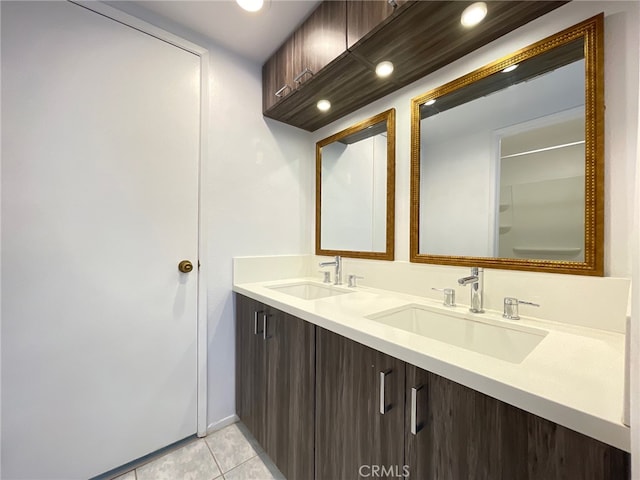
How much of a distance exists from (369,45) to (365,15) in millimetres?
97

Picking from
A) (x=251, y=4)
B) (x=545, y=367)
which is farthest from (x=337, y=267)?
(x=251, y=4)

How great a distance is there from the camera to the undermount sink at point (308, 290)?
5.02ft

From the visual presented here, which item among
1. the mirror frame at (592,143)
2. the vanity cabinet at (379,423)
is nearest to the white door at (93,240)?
the vanity cabinet at (379,423)

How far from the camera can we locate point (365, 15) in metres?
0.96

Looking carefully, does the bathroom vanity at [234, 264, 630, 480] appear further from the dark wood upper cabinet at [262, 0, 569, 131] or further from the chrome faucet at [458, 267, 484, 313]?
the dark wood upper cabinet at [262, 0, 569, 131]

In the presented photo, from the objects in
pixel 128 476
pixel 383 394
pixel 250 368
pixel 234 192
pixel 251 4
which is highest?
pixel 251 4

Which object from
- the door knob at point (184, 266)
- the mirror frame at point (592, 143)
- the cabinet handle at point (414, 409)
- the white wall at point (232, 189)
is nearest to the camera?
the cabinet handle at point (414, 409)

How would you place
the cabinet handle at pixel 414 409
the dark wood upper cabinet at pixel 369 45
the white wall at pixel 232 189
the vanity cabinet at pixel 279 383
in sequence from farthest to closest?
the white wall at pixel 232 189, the vanity cabinet at pixel 279 383, the dark wood upper cabinet at pixel 369 45, the cabinet handle at pixel 414 409

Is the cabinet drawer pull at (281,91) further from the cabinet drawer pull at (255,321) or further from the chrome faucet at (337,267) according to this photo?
the cabinet drawer pull at (255,321)

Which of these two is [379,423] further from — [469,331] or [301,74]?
[301,74]

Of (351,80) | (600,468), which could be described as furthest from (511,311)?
(351,80)

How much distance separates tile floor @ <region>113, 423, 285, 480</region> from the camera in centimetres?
116

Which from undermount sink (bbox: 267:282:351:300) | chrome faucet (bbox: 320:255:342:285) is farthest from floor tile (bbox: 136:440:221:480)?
chrome faucet (bbox: 320:255:342:285)

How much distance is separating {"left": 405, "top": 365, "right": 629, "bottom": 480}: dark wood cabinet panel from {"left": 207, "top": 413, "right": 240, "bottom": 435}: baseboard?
1.26 meters
